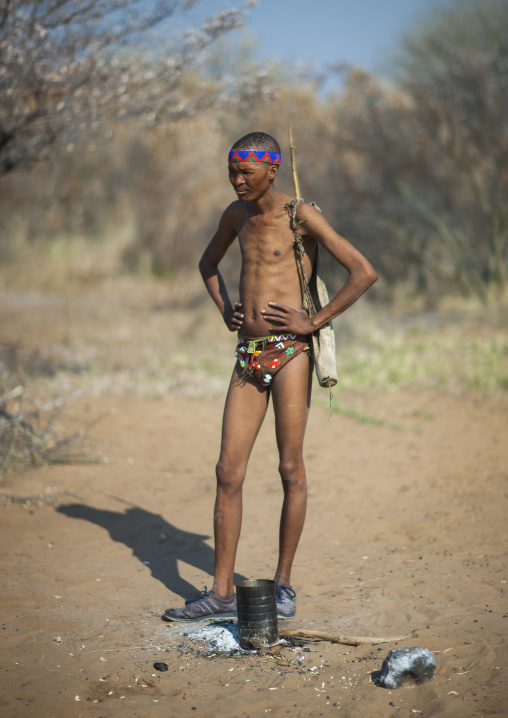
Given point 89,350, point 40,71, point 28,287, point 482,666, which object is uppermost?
point 40,71

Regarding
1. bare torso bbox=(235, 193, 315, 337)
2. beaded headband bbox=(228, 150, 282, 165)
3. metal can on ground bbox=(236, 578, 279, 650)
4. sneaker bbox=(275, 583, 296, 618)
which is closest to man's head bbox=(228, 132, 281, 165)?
beaded headband bbox=(228, 150, 282, 165)

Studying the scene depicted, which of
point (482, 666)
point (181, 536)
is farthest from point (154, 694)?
point (181, 536)

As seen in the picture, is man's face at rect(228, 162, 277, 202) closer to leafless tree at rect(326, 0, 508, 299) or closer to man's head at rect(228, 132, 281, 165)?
man's head at rect(228, 132, 281, 165)

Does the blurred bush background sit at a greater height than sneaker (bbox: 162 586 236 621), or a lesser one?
greater

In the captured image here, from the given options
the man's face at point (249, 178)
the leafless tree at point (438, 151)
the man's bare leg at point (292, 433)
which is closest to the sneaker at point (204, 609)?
the man's bare leg at point (292, 433)

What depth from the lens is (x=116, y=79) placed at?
685 centimetres

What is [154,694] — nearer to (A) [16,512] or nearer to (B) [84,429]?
(A) [16,512]

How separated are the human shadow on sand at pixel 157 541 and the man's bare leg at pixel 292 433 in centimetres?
70

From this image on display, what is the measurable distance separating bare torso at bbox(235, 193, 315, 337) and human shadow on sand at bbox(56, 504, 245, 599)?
4.94 ft

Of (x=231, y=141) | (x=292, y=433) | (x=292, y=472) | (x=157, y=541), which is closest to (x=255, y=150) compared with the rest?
(x=292, y=433)

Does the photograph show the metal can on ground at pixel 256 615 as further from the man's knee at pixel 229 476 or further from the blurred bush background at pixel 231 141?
the blurred bush background at pixel 231 141

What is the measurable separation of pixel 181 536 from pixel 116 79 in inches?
181

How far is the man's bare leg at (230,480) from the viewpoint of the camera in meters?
3.15

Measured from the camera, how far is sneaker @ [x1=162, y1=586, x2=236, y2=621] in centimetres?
314
